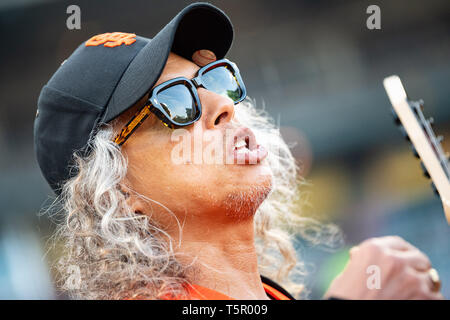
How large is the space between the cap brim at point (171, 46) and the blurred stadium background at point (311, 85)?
4.63m

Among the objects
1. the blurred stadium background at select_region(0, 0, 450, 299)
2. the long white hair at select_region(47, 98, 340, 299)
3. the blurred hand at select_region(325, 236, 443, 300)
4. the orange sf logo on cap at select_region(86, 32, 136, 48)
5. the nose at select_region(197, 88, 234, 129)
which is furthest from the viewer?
the blurred stadium background at select_region(0, 0, 450, 299)

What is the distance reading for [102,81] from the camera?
5.26 feet

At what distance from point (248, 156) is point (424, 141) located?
2.00 feet

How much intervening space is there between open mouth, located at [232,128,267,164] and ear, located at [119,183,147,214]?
1.18 feet

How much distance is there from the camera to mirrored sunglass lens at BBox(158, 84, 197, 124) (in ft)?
5.02

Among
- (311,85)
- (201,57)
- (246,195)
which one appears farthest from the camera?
(311,85)

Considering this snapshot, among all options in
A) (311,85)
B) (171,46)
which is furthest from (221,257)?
(311,85)

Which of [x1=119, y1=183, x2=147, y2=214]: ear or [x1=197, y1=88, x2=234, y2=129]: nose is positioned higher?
[x1=197, y1=88, x2=234, y2=129]: nose

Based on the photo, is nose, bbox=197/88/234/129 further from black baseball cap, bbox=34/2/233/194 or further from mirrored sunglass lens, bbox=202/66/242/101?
black baseball cap, bbox=34/2/233/194

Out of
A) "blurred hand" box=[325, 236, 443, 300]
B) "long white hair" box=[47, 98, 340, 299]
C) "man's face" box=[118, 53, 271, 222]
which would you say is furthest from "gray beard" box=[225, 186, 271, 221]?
"blurred hand" box=[325, 236, 443, 300]

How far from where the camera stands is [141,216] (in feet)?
5.10

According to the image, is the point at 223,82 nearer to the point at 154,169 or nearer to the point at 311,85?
the point at 154,169
